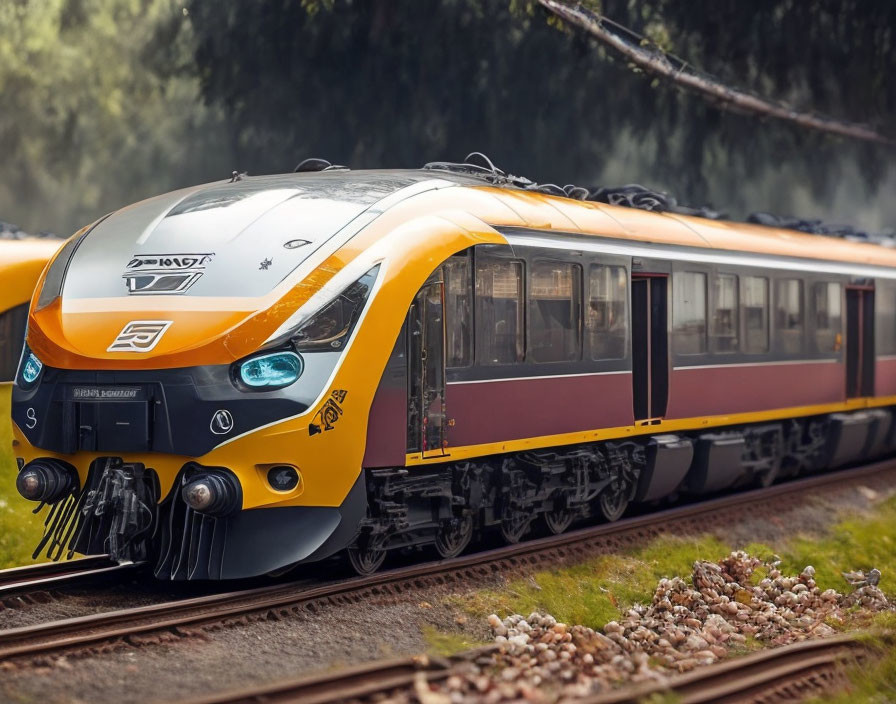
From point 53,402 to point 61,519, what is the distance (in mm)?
949

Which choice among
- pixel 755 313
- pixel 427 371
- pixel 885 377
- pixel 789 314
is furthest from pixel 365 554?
pixel 885 377

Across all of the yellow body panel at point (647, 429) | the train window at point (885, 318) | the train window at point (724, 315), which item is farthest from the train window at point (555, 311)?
the train window at point (885, 318)

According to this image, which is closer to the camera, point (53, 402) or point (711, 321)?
point (53, 402)

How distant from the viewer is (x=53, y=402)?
30.9ft

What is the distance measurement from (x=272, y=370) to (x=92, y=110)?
88.0ft

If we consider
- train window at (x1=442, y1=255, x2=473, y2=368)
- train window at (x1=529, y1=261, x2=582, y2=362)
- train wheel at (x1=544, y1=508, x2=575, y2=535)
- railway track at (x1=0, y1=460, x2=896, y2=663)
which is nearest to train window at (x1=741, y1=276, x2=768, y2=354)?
railway track at (x1=0, y1=460, x2=896, y2=663)

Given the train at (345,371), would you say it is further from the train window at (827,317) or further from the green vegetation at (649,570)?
the train window at (827,317)

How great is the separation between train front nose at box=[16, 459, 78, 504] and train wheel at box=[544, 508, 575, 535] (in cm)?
455

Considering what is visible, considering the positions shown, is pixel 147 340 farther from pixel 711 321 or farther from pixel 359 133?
pixel 359 133

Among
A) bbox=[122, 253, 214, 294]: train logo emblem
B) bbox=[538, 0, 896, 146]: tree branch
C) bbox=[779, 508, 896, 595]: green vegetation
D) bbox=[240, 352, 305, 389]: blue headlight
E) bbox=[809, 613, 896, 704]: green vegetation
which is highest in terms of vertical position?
bbox=[538, 0, 896, 146]: tree branch

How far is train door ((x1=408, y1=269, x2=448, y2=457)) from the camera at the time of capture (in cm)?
981

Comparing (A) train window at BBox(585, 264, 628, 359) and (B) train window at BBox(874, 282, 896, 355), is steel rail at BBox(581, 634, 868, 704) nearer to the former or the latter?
(A) train window at BBox(585, 264, 628, 359)

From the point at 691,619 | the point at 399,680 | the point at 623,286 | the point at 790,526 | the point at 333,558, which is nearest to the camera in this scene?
the point at 399,680

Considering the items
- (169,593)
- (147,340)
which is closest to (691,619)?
(169,593)
